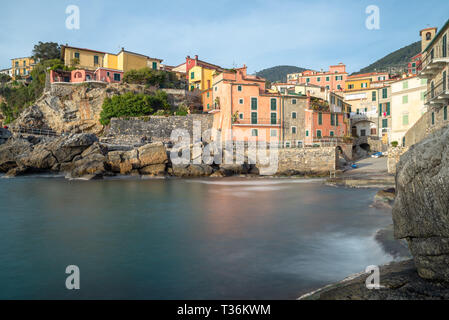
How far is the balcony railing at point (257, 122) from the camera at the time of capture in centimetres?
4038

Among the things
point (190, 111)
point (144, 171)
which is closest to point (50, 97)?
point (190, 111)

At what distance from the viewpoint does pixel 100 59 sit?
56.0m

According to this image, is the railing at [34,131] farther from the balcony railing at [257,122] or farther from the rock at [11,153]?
the balcony railing at [257,122]

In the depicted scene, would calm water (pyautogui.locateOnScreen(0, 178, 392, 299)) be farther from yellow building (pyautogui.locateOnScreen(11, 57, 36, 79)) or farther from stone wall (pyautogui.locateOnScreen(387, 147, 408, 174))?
yellow building (pyautogui.locateOnScreen(11, 57, 36, 79))

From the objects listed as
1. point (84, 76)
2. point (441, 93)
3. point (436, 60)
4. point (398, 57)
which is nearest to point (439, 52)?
point (436, 60)

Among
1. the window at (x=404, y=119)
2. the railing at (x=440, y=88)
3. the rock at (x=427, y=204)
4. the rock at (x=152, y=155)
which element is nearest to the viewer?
the rock at (x=427, y=204)

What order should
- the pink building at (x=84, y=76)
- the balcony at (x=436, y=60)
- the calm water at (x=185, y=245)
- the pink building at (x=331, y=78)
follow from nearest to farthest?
the calm water at (x=185, y=245) → the balcony at (x=436, y=60) → the pink building at (x=84, y=76) → the pink building at (x=331, y=78)

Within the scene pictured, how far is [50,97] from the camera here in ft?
159

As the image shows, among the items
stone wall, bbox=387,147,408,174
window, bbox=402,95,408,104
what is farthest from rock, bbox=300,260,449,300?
window, bbox=402,95,408,104

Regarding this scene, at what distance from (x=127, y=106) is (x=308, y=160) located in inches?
1062

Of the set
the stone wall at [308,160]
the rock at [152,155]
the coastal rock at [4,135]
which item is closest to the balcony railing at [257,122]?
the stone wall at [308,160]

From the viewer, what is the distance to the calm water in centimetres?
707

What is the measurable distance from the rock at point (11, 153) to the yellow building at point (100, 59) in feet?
75.3
